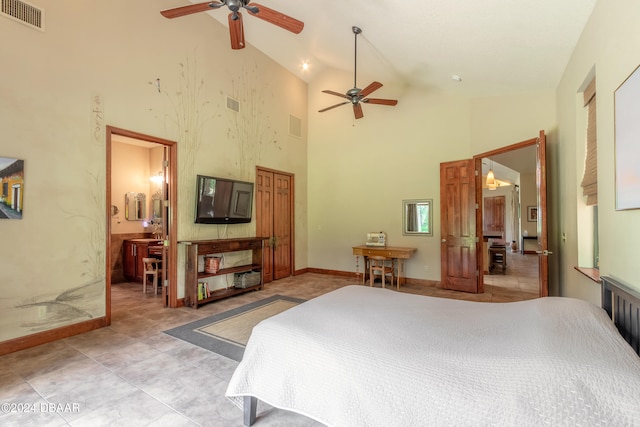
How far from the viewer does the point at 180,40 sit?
4449 mm

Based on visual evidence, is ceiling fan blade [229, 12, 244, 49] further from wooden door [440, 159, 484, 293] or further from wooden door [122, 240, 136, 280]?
wooden door [122, 240, 136, 280]

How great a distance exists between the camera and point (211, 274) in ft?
15.3

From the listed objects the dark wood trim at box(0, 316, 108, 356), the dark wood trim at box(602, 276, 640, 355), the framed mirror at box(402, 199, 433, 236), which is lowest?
the dark wood trim at box(0, 316, 108, 356)

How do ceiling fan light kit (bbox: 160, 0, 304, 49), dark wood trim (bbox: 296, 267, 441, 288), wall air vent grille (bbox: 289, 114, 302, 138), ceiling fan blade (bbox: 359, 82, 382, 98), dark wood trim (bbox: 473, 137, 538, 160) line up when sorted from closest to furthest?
ceiling fan light kit (bbox: 160, 0, 304, 49) → dark wood trim (bbox: 473, 137, 538, 160) → ceiling fan blade (bbox: 359, 82, 382, 98) → dark wood trim (bbox: 296, 267, 441, 288) → wall air vent grille (bbox: 289, 114, 302, 138)

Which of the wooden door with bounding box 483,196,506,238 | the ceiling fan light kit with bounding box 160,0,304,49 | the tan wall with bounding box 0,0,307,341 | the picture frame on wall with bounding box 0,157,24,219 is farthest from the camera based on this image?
the wooden door with bounding box 483,196,506,238

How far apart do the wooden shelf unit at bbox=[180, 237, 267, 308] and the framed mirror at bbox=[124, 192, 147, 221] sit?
296 centimetres

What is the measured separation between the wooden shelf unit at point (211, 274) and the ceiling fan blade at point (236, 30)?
8.91 feet

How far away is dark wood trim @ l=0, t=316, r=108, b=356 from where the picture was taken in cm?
291

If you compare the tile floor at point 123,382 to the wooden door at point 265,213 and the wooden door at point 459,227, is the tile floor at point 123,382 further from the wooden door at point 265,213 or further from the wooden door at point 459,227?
the wooden door at point 459,227

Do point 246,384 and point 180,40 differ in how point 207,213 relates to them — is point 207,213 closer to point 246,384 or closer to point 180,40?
point 180,40

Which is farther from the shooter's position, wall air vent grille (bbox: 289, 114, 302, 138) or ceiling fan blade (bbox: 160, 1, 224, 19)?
wall air vent grille (bbox: 289, 114, 302, 138)

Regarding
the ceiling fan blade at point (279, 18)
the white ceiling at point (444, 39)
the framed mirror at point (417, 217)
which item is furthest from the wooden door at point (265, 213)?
the ceiling fan blade at point (279, 18)

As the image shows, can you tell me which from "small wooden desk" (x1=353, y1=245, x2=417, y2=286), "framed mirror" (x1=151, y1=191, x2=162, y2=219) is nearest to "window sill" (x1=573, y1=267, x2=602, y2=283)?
"small wooden desk" (x1=353, y1=245, x2=417, y2=286)

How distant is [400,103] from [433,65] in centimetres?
165
